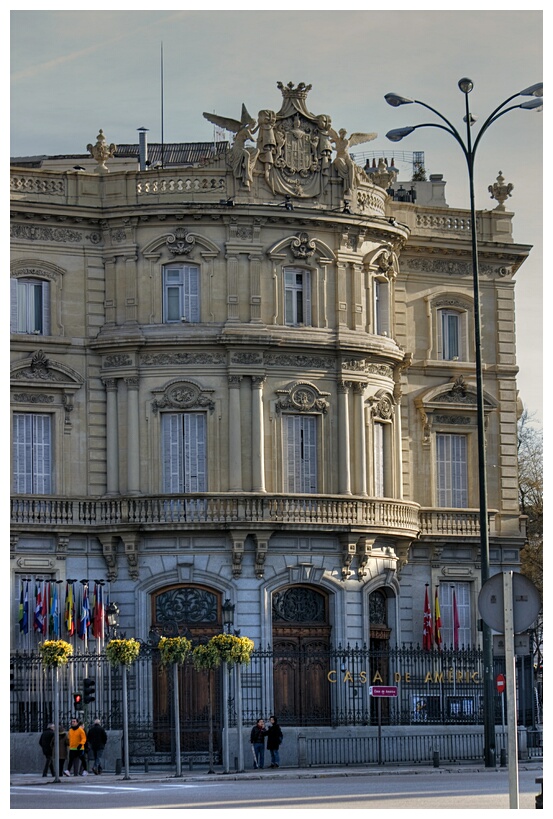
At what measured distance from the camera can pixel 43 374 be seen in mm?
53812

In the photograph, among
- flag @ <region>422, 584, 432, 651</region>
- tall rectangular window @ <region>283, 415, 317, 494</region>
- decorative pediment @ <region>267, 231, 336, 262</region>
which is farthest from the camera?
flag @ <region>422, 584, 432, 651</region>

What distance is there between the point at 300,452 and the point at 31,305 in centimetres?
823

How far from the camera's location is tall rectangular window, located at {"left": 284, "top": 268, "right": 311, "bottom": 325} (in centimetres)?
5519

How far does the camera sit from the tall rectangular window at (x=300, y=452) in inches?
2143

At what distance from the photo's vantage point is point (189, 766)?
4797 centimetres

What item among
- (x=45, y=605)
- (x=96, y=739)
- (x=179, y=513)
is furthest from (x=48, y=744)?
(x=179, y=513)

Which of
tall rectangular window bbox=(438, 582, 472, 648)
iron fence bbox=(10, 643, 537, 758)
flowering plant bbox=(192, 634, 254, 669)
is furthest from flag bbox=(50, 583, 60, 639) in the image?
tall rectangular window bbox=(438, 582, 472, 648)

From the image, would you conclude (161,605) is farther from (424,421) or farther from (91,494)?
(424,421)

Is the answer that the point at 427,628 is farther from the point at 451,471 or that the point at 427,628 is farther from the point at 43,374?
the point at 43,374

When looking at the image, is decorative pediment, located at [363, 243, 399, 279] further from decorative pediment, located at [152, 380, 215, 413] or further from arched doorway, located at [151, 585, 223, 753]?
arched doorway, located at [151, 585, 223, 753]

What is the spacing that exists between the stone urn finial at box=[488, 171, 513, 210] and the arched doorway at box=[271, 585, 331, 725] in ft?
45.6

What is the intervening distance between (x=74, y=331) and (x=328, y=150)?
861cm

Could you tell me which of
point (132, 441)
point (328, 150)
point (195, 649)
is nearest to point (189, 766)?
point (195, 649)

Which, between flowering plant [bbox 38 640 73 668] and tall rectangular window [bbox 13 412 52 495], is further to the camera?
tall rectangular window [bbox 13 412 52 495]
